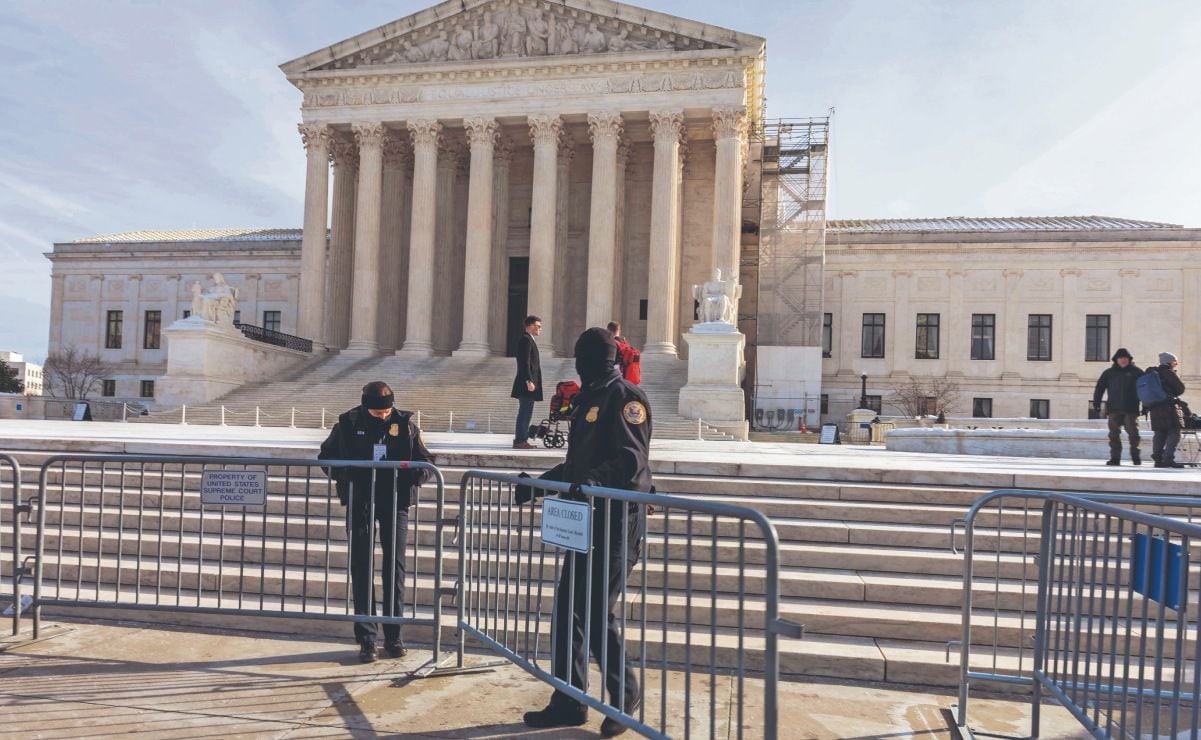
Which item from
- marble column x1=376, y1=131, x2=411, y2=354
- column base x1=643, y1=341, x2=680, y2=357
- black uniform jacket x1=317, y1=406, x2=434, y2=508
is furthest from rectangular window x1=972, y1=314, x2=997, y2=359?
black uniform jacket x1=317, y1=406, x2=434, y2=508

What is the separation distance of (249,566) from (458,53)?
30.8 metres

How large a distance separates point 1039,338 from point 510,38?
30.7 meters

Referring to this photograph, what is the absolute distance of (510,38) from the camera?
33500 mm

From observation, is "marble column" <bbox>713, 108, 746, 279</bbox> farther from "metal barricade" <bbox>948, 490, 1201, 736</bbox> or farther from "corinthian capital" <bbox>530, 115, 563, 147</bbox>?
"metal barricade" <bbox>948, 490, 1201, 736</bbox>

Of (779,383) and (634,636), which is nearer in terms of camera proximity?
(634,636)

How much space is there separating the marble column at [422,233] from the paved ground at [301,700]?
2823 cm

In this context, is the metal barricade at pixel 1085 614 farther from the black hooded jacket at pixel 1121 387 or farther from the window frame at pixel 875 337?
the window frame at pixel 875 337

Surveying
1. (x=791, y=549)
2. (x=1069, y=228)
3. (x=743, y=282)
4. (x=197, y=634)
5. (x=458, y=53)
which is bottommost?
(x=197, y=634)

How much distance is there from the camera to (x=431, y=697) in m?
4.83

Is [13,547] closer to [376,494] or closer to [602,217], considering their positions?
[376,494]

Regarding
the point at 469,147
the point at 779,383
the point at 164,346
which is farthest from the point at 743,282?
the point at 164,346

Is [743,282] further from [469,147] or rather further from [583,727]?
[583,727]

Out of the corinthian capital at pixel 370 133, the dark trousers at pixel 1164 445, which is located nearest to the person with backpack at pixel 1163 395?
the dark trousers at pixel 1164 445

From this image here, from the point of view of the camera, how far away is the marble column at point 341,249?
35.5 metres
